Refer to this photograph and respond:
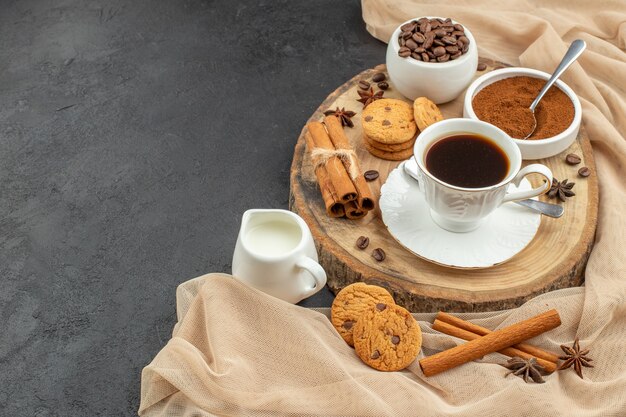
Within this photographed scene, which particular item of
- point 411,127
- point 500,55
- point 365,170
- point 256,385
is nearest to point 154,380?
point 256,385

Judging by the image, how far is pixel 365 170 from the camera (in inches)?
87.4

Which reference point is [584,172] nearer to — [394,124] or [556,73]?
[556,73]

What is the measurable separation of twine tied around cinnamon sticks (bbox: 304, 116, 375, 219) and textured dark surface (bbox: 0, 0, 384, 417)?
0.97 ft

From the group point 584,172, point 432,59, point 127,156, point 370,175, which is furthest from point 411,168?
point 127,156

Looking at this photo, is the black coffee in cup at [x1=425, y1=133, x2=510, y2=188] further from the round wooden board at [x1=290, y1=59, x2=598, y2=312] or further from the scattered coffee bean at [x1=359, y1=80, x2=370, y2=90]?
the scattered coffee bean at [x1=359, y1=80, x2=370, y2=90]

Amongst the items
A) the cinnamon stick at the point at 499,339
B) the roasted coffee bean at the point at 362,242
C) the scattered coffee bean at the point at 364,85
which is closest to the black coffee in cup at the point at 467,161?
the roasted coffee bean at the point at 362,242

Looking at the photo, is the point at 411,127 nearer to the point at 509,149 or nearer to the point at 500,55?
the point at 509,149

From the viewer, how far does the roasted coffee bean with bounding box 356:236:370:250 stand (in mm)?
2029

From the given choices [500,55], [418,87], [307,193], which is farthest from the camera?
[500,55]

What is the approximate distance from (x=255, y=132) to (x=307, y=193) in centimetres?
59

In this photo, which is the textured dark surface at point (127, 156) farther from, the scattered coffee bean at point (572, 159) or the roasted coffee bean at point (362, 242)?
the scattered coffee bean at point (572, 159)

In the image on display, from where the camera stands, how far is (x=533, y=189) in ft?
6.54

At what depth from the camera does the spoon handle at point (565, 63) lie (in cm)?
228

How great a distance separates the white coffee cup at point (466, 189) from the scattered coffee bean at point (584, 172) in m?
0.25
